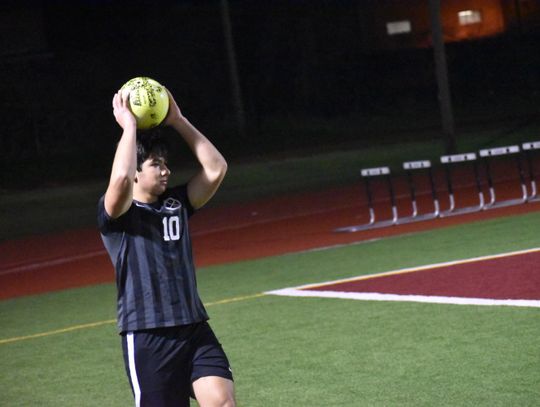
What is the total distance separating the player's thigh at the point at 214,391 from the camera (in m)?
5.68

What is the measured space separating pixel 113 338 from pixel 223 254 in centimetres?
696

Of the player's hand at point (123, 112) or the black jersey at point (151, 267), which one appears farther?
the black jersey at point (151, 267)

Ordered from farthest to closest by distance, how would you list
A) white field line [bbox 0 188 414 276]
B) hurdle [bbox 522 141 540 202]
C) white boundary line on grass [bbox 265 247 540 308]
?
white field line [bbox 0 188 414 276], hurdle [bbox 522 141 540 202], white boundary line on grass [bbox 265 247 540 308]

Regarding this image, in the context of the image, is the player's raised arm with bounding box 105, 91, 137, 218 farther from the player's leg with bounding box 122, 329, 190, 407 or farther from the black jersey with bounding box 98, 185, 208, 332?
the player's leg with bounding box 122, 329, 190, 407

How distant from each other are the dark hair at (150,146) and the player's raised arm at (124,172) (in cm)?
18

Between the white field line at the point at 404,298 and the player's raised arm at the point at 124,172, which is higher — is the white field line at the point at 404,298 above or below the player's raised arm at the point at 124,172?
below

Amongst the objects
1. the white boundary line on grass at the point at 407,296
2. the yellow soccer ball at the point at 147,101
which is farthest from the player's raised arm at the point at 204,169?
the white boundary line on grass at the point at 407,296

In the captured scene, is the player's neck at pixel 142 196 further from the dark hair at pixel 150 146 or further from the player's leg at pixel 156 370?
the player's leg at pixel 156 370

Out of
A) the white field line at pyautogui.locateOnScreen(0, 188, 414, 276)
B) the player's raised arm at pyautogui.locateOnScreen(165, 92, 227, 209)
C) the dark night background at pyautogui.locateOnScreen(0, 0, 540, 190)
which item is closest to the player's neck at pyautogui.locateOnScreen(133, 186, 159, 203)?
the player's raised arm at pyautogui.locateOnScreen(165, 92, 227, 209)

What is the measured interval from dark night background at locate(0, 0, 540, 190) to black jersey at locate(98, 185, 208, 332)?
108ft

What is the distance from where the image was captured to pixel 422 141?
37.7 metres

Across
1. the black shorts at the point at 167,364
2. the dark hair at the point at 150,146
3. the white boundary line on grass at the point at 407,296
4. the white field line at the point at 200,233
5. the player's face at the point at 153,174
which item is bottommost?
the white field line at the point at 200,233

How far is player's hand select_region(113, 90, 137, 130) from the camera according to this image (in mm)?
5754

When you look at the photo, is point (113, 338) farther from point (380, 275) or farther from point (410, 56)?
point (410, 56)
